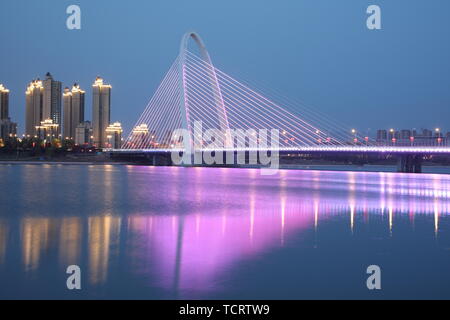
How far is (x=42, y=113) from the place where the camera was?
12888 centimetres

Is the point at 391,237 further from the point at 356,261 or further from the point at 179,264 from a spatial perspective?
the point at 179,264

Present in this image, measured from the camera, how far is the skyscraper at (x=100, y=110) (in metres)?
112

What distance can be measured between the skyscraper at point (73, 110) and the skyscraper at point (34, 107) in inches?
245

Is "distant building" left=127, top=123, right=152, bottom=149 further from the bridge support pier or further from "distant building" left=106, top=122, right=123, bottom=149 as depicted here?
the bridge support pier

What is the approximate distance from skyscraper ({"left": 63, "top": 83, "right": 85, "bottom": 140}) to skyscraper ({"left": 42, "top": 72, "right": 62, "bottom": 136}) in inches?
115

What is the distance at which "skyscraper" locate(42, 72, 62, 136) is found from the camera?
12888 centimetres

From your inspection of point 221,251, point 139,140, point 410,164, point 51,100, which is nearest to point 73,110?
point 51,100

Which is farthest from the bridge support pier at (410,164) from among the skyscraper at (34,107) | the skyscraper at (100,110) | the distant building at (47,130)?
the skyscraper at (34,107)

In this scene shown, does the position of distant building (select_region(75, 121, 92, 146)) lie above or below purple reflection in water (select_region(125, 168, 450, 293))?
above

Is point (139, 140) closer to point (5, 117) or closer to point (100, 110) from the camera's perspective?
point (100, 110)

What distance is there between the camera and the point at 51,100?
130m

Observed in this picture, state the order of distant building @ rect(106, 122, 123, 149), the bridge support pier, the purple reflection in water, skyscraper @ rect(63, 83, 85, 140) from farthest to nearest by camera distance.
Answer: skyscraper @ rect(63, 83, 85, 140), distant building @ rect(106, 122, 123, 149), the bridge support pier, the purple reflection in water

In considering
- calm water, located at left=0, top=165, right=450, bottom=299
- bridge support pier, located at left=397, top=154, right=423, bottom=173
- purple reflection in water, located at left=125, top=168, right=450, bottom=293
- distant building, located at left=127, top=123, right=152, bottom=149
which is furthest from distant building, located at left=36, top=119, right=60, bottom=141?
calm water, located at left=0, top=165, right=450, bottom=299
